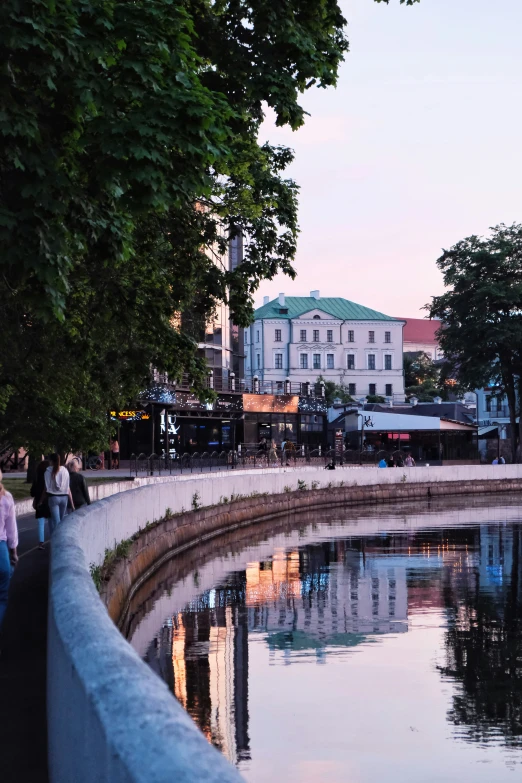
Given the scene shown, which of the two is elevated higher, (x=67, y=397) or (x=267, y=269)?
(x=267, y=269)

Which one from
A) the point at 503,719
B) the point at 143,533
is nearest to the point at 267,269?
the point at 143,533

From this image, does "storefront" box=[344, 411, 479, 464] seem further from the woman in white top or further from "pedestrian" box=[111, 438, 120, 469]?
the woman in white top

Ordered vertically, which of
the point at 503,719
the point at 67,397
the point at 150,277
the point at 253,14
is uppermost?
the point at 253,14

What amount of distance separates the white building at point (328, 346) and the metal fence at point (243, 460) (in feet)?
210

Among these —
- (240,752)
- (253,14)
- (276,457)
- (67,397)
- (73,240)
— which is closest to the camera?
(240,752)

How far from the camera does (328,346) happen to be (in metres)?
148

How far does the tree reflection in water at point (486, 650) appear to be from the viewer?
11977 millimetres

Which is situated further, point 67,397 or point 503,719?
point 67,397

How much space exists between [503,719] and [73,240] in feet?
21.6

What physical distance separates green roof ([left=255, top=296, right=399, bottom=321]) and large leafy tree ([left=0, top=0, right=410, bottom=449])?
121055 mm

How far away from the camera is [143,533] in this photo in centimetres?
2350

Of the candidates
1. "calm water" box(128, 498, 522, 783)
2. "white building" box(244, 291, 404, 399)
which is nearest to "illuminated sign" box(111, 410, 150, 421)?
"calm water" box(128, 498, 522, 783)

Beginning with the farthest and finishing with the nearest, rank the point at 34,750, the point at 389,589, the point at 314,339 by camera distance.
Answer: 1. the point at 314,339
2. the point at 389,589
3. the point at 34,750

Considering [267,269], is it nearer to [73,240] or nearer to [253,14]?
[253,14]
